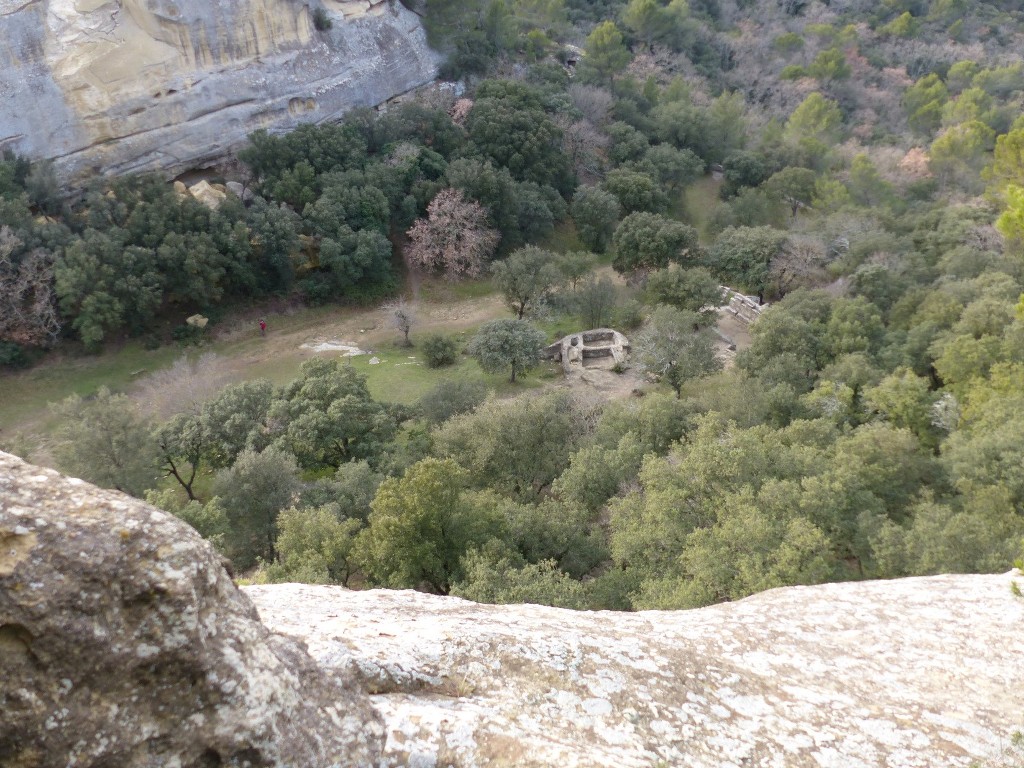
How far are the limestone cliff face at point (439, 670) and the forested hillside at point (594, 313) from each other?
5.18 meters

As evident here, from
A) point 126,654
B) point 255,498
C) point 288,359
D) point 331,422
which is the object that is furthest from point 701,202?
point 126,654

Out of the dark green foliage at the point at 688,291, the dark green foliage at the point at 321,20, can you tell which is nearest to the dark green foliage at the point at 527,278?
the dark green foliage at the point at 688,291

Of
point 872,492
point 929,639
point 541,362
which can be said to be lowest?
point 541,362

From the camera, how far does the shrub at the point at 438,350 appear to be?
3353cm

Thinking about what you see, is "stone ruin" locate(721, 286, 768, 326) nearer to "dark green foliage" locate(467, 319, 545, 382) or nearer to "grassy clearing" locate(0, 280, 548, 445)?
"dark green foliage" locate(467, 319, 545, 382)

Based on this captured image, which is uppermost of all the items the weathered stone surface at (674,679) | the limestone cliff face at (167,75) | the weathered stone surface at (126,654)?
the limestone cliff face at (167,75)

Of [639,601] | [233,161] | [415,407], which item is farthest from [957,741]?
[233,161]

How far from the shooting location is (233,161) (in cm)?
3900

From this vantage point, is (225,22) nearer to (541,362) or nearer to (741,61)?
(541,362)

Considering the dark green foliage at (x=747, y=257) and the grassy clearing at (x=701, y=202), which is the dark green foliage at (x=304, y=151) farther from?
the grassy clearing at (x=701, y=202)

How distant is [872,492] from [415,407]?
17140 millimetres

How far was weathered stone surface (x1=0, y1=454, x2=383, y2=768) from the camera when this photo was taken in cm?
379

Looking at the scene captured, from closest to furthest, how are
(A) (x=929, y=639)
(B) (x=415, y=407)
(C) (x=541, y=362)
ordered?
(A) (x=929, y=639), (B) (x=415, y=407), (C) (x=541, y=362)

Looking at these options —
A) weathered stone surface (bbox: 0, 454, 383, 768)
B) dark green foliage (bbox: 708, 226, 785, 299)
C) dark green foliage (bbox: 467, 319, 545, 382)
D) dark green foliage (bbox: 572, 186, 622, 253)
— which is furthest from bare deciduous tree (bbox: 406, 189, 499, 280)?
weathered stone surface (bbox: 0, 454, 383, 768)
